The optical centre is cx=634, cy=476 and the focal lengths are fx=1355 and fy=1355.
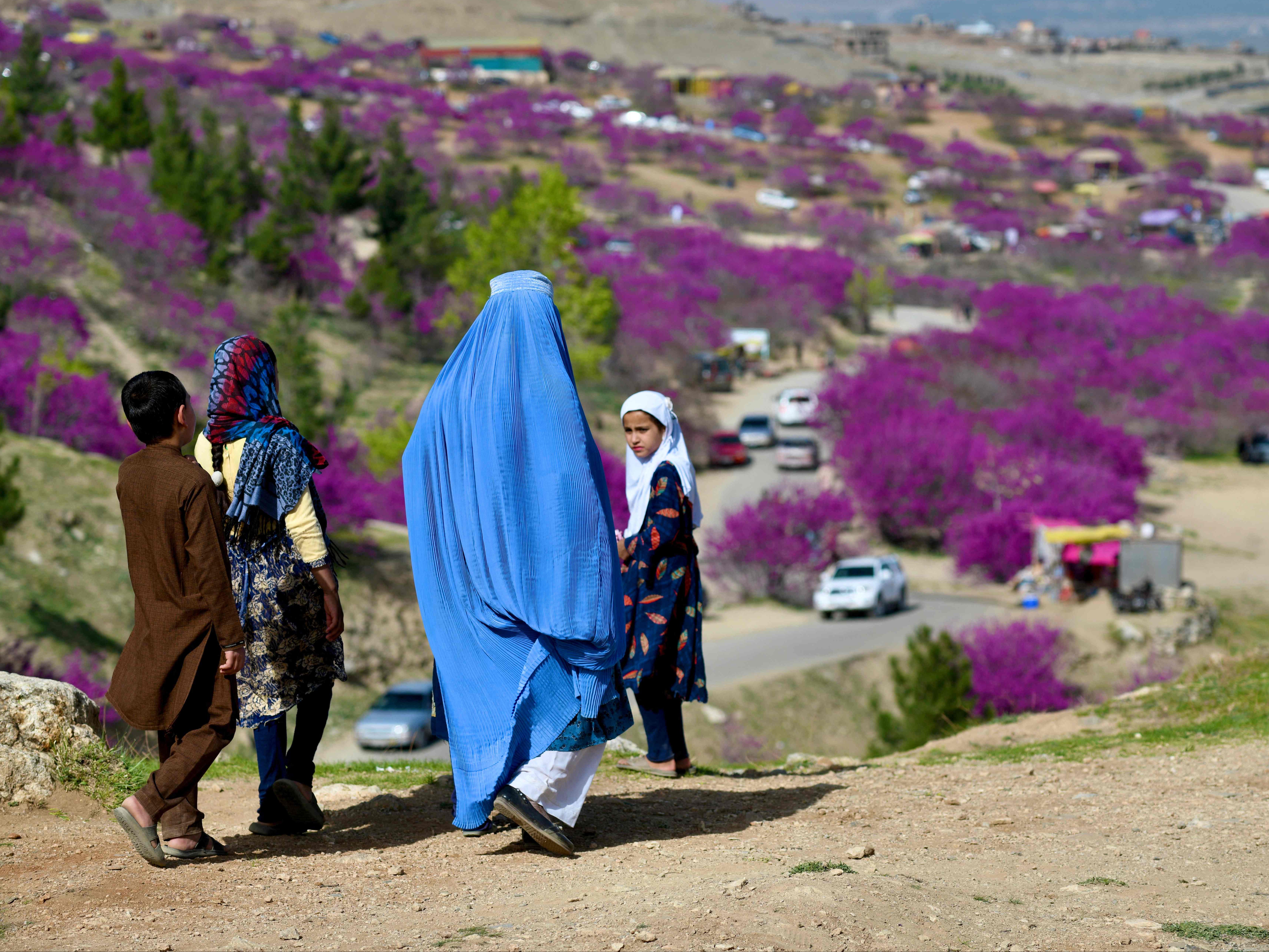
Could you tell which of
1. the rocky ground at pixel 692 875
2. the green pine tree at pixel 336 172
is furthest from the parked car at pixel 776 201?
the rocky ground at pixel 692 875

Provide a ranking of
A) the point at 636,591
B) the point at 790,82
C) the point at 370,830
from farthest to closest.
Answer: the point at 790,82 → the point at 636,591 → the point at 370,830

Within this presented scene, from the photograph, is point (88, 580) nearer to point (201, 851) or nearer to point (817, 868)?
point (201, 851)

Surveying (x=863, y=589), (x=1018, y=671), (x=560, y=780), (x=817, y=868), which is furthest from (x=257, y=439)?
(x=863, y=589)

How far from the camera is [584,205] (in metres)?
69.9

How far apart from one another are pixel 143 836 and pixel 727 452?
35.2 meters

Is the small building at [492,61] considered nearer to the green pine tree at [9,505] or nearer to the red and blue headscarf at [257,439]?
the green pine tree at [9,505]

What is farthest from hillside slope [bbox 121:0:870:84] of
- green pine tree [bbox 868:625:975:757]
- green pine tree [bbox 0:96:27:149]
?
green pine tree [bbox 868:625:975:757]

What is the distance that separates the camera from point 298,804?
4.62 m

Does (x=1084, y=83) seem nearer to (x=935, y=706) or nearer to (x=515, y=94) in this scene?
(x=515, y=94)

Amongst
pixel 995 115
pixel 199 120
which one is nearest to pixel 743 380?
pixel 199 120

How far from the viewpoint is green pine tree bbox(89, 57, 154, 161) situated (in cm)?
4381

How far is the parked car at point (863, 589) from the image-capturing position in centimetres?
2602

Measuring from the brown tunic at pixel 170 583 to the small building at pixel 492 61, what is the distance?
102930mm

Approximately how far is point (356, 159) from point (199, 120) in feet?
61.9
